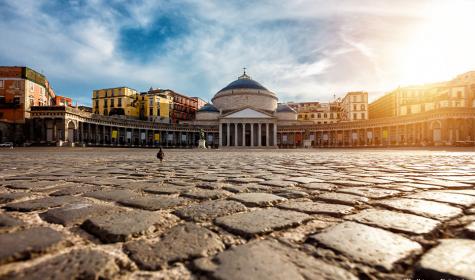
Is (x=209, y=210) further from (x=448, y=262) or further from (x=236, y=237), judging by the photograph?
(x=448, y=262)

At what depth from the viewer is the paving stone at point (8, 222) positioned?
1.57 metres

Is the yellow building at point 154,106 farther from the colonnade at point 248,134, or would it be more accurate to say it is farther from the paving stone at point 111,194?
the paving stone at point 111,194

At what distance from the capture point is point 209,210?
2008 mm

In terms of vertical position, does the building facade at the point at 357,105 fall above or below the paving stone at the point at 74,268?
above

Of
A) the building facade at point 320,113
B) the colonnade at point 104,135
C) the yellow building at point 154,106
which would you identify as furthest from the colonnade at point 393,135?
the yellow building at point 154,106

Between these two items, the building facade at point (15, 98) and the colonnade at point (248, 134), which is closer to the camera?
the building facade at point (15, 98)

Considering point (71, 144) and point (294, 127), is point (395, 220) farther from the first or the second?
point (294, 127)

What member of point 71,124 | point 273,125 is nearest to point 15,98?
point 71,124

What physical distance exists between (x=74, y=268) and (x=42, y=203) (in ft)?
4.93

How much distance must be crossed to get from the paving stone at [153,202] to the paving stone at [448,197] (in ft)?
7.42

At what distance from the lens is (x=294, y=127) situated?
57812 millimetres

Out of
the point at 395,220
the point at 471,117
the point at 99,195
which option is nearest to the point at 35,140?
the point at 99,195

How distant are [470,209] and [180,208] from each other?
2252 mm

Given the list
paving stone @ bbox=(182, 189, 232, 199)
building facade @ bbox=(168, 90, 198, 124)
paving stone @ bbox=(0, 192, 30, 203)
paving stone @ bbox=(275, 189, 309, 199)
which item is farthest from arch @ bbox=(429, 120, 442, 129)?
building facade @ bbox=(168, 90, 198, 124)
